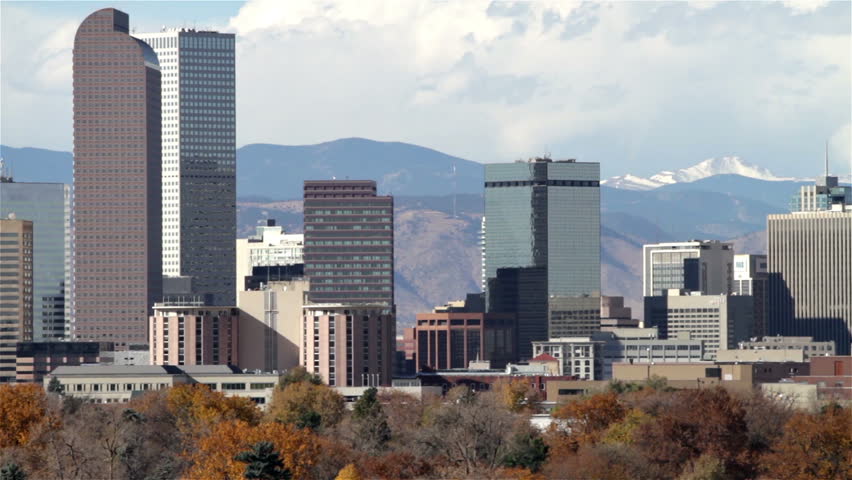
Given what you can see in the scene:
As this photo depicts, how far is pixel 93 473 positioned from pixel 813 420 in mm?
52712

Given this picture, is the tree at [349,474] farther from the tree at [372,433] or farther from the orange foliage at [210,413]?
the orange foliage at [210,413]

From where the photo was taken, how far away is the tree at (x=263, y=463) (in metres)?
132

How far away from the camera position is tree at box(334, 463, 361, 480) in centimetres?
14112

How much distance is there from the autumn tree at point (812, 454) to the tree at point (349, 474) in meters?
28.9

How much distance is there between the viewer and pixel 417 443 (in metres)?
177

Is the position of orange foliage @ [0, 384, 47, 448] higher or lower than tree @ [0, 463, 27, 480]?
higher

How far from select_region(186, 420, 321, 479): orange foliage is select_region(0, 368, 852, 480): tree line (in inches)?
5.4

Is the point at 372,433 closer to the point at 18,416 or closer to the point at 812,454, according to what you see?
the point at 18,416

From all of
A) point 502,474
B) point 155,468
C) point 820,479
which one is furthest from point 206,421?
point 820,479

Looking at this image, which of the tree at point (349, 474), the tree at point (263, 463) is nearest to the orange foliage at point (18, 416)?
the tree at point (349, 474)

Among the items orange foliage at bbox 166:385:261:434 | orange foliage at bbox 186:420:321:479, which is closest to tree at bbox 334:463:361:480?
orange foliage at bbox 186:420:321:479

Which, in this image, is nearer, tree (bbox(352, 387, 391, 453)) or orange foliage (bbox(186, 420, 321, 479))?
orange foliage (bbox(186, 420, 321, 479))

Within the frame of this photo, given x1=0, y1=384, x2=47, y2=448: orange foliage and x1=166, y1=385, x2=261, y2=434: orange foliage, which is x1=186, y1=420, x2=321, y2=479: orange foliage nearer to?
x1=0, y1=384, x2=47, y2=448: orange foliage

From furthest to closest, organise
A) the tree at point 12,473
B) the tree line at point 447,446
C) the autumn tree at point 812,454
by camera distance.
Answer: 1. the autumn tree at point 812,454
2. the tree line at point 447,446
3. the tree at point 12,473
